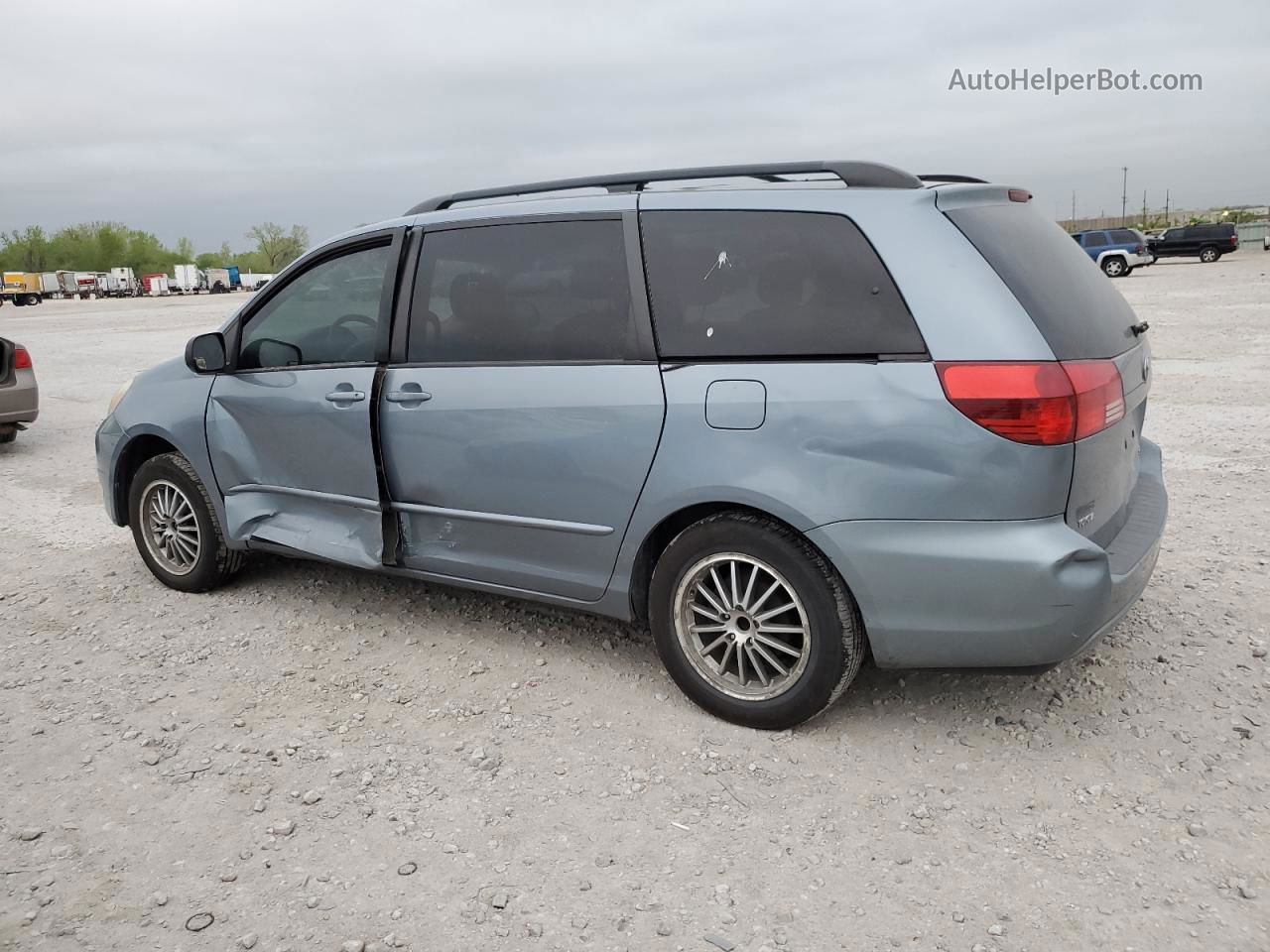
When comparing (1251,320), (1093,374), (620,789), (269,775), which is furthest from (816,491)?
(1251,320)

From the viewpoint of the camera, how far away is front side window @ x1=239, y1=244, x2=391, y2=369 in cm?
443

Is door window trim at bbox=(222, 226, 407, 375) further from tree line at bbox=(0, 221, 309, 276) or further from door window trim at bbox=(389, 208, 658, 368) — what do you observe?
tree line at bbox=(0, 221, 309, 276)

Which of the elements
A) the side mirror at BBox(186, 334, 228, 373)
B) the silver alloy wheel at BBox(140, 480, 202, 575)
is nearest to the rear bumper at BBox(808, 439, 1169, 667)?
the side mirror at BBox(186, 334, 228, 373)

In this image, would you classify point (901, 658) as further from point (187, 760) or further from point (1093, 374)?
point (187, 760)

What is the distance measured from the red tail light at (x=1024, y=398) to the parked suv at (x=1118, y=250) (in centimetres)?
3503

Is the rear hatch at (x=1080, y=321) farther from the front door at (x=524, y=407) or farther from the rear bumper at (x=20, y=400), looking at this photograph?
the rear bumper at (x=20, y=400)

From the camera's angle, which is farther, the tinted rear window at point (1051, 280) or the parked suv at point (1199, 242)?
the parked suv at point (1199, 242)

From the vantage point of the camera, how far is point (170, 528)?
5246 millimetres

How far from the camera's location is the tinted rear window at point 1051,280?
124 inches

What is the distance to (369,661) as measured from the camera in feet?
14.3

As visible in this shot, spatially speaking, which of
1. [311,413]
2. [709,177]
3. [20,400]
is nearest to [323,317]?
[311,413]

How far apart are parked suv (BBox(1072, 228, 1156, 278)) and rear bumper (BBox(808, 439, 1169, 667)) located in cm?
3508

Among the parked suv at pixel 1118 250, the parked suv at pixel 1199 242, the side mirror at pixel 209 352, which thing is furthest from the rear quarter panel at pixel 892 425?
the parked suv at pixel 1199 242

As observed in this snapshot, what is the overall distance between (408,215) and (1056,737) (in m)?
3.30
